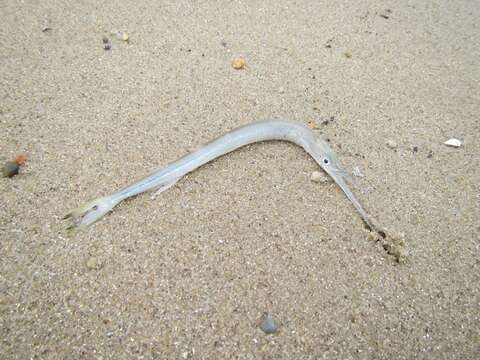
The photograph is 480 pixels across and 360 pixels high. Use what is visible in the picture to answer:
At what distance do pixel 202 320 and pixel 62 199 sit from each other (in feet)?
4.74

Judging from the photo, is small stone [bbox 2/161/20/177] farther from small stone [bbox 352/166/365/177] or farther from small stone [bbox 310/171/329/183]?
small stone [bbox 352/166/365/177]

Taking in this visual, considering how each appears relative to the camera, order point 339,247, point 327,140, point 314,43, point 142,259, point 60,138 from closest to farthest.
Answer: point 142,259
point 339,247
point 60,138
point 327,140
point 314,43

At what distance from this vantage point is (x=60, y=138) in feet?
9.96

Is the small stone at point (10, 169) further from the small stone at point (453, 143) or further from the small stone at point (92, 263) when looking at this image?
the small stone at point (453, 143)

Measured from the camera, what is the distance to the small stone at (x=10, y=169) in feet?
8.93

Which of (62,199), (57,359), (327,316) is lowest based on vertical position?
(327,316)

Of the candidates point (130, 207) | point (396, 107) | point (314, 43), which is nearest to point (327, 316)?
point (130, 207)

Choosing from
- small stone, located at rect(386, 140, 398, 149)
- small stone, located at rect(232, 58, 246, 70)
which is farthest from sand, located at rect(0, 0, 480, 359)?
small stone, located at rect(232, 58, 246, 70)

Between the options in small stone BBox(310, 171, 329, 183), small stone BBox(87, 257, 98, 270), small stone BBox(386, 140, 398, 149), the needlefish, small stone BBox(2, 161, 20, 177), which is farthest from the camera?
small stone BBox(386, 140, 398, 149)

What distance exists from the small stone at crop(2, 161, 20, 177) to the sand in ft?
0.18

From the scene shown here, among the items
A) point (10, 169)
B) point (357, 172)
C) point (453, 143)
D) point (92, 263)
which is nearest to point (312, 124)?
point (357, 172)

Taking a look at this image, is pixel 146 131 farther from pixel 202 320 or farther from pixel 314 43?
pixel 314 43

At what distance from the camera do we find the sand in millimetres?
2188

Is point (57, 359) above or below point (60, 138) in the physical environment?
below
